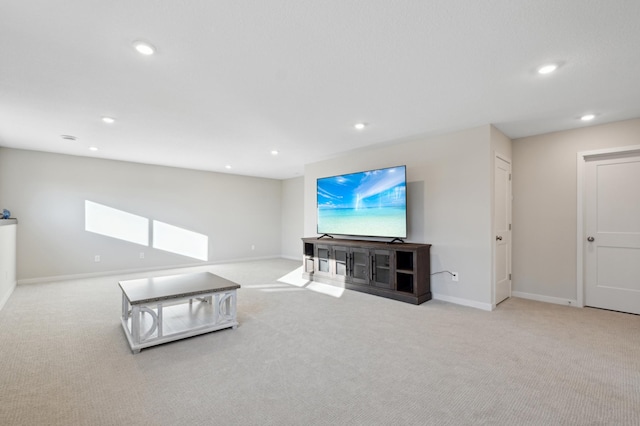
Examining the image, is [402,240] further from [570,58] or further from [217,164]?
[217,164]

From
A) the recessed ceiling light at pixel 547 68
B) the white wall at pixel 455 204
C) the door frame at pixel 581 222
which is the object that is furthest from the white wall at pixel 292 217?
the recessed ceiling light at pixel 547 68

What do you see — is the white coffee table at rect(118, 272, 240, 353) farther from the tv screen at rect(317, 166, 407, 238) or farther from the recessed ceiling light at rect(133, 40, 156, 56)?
the tv screen at rect(317, 166, 407, 238)

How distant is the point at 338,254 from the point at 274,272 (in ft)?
5.88

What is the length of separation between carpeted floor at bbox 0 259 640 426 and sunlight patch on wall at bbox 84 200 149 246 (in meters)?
2.21

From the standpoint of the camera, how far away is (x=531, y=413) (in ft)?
5.55

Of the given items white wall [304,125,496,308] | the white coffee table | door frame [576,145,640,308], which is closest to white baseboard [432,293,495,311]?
white wall [304,125,496,308]

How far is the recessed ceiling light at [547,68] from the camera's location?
224cm

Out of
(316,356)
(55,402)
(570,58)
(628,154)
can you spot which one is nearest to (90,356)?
(55,402)

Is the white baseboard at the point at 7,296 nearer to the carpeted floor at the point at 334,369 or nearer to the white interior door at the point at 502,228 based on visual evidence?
the carpeted floor at the point at 334,369

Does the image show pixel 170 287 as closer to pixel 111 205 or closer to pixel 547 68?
pixel 547 68

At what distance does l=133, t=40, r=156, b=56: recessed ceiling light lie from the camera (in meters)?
1.95


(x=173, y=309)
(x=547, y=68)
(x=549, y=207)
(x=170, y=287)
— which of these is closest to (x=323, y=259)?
(x=173, y=309)

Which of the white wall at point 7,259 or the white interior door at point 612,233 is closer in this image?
the white interior door at point 612,233

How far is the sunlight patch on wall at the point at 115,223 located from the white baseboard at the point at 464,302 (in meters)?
5.69
